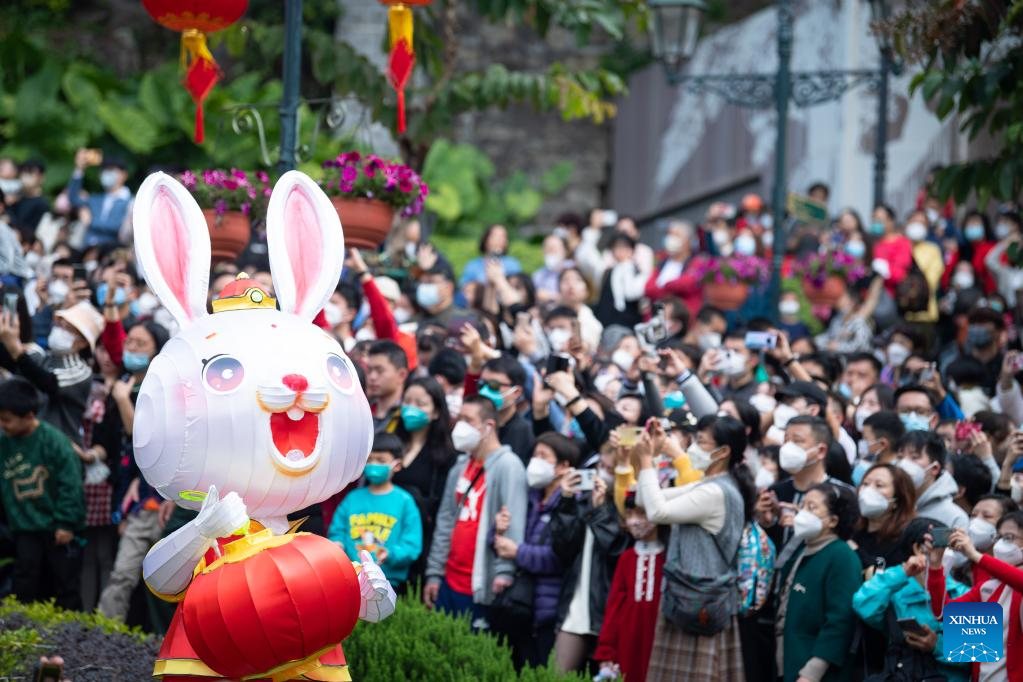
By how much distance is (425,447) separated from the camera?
9164 millimetres

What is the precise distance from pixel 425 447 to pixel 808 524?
2.61 m

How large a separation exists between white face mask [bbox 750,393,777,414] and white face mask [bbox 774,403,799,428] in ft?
1.82

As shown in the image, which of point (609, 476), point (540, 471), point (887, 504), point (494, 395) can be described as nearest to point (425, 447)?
point (494, 395)

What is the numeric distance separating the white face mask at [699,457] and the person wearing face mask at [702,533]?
7 centimetres

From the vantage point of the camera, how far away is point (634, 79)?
75.9 ft

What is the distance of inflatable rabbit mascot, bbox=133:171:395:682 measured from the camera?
5531 mm

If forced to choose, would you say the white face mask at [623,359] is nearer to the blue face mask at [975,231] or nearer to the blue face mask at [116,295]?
the blue face mask at [116,295]

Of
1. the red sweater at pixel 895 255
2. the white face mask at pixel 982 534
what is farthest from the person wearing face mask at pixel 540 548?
the red sweater at pixel 895 255

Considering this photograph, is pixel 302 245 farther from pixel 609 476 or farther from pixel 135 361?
pixel 135 361

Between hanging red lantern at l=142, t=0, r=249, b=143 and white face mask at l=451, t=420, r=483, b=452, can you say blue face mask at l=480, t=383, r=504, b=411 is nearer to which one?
white face mask at l=451, t=420, r=483, b=452

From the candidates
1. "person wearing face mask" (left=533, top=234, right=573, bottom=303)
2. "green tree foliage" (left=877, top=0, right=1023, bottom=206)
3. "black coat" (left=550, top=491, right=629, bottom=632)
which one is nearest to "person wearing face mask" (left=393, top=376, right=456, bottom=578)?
"black coat" (left=550, top=491, right=629, bottom=632)

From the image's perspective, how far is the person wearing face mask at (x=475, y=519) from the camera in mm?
8430

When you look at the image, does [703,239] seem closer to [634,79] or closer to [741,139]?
[741,139]

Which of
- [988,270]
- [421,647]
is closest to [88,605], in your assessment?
[421,647]
